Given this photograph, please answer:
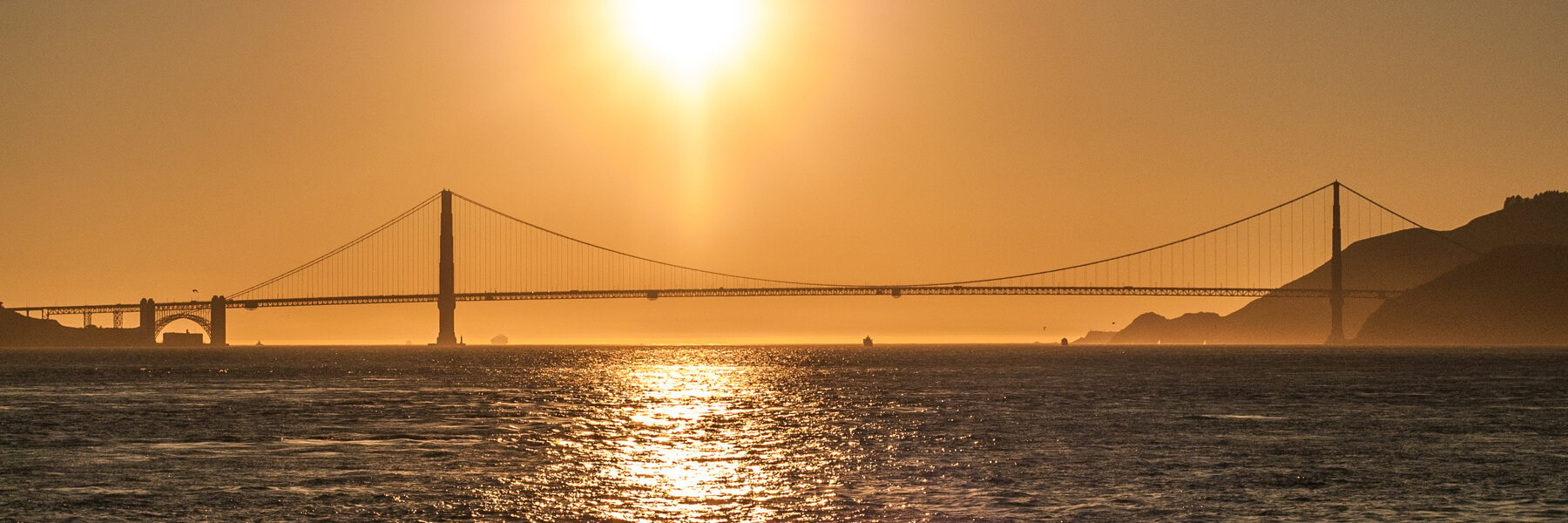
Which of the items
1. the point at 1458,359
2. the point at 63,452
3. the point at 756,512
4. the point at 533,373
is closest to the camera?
the point at 756,512

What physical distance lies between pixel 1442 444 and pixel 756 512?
23.7 metres

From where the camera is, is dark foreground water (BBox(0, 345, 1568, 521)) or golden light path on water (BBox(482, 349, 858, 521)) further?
golden light path on water (BBox(482, 349, 858, 521))

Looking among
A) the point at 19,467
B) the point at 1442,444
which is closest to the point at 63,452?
the point at 19,467

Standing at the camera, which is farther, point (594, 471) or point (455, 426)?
point (455, 426)

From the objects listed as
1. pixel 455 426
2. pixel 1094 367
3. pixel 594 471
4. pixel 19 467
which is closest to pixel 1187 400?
pixel 455 426

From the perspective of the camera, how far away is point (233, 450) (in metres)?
43.0

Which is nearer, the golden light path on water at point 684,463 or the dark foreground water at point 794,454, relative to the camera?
the dark foreground water at point 794,454

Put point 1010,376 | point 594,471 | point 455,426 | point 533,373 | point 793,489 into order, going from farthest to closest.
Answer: point 533,373
point 1010,376
point 455,426
point 594,471
point 793,489

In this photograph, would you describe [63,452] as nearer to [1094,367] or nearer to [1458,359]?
[1094,367]

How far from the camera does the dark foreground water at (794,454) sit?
1206 inches

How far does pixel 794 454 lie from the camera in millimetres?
41625

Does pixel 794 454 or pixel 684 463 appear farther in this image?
pixel 794 454

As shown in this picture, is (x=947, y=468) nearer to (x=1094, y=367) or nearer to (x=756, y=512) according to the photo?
(x=756, y=512)

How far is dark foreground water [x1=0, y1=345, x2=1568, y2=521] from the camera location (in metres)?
30.6
